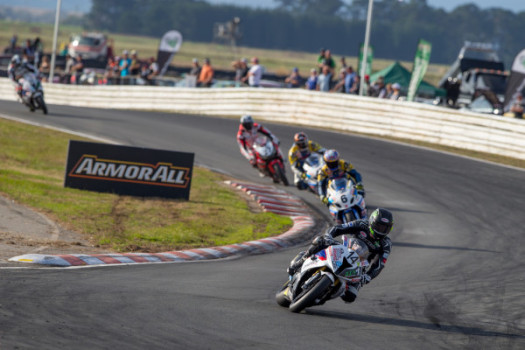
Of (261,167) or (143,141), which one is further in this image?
(143,141)

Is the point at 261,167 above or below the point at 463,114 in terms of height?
below

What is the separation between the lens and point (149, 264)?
10.6 meters

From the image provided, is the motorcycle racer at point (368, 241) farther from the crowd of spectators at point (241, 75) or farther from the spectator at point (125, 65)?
the spectator at point (125, 65)

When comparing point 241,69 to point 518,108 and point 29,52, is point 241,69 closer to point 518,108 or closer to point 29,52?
point 29,52

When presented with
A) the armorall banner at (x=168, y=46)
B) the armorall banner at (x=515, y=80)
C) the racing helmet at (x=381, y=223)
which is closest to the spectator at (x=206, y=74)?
the armorall banner at (x=168, y=46)

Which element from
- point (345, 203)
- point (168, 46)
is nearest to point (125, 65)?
point (168, 46)

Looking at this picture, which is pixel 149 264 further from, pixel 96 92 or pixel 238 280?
pixel 96 92

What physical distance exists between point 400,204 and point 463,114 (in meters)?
7.94

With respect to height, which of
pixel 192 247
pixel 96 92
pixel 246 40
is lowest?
pixel 192 247

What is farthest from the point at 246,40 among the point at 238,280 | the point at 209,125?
the point at 238,280

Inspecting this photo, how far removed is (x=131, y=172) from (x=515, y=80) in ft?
53.0

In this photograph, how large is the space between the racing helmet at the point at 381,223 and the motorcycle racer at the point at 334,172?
4.03 metres

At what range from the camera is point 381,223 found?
8.71 m

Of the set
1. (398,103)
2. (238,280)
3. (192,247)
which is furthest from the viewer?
(398,103)
